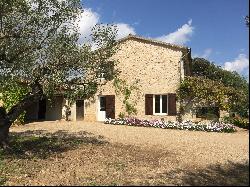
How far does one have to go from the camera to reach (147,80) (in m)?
27.9

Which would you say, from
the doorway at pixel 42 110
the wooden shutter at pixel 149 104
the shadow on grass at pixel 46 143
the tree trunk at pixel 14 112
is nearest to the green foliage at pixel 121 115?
the wooden shutter at pixel 149 104

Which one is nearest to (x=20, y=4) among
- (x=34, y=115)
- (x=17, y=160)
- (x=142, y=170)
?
(x=17, y=160)

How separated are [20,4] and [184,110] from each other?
16307 millimetres

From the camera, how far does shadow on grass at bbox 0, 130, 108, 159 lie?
565 inches

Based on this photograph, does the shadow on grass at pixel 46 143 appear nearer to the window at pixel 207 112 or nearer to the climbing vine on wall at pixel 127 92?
the climbing vine on wall at pixel 127 92

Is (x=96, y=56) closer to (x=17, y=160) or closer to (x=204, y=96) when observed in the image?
(x=17, y=160)

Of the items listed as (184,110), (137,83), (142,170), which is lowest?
(142,170)

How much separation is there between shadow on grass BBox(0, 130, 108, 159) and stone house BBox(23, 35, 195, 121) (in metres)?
7.74

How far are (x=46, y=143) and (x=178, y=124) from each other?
399 inches

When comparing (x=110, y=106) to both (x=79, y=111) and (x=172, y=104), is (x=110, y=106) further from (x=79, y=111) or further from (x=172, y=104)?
(x=172, y=104)

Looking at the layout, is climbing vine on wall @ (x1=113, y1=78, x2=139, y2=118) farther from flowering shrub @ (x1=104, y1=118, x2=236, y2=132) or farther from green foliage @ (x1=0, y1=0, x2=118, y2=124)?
green foliage @ (x1=0, y1=0, x2=118, y2=124)

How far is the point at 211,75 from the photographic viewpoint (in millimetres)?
48781

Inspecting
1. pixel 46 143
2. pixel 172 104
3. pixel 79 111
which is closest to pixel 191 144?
pixel 46 143

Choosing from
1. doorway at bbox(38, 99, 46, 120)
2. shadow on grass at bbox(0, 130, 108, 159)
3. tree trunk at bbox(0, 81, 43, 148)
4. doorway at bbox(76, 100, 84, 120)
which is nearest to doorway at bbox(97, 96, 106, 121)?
doorway at bbox(76, 100, 84, 120)
